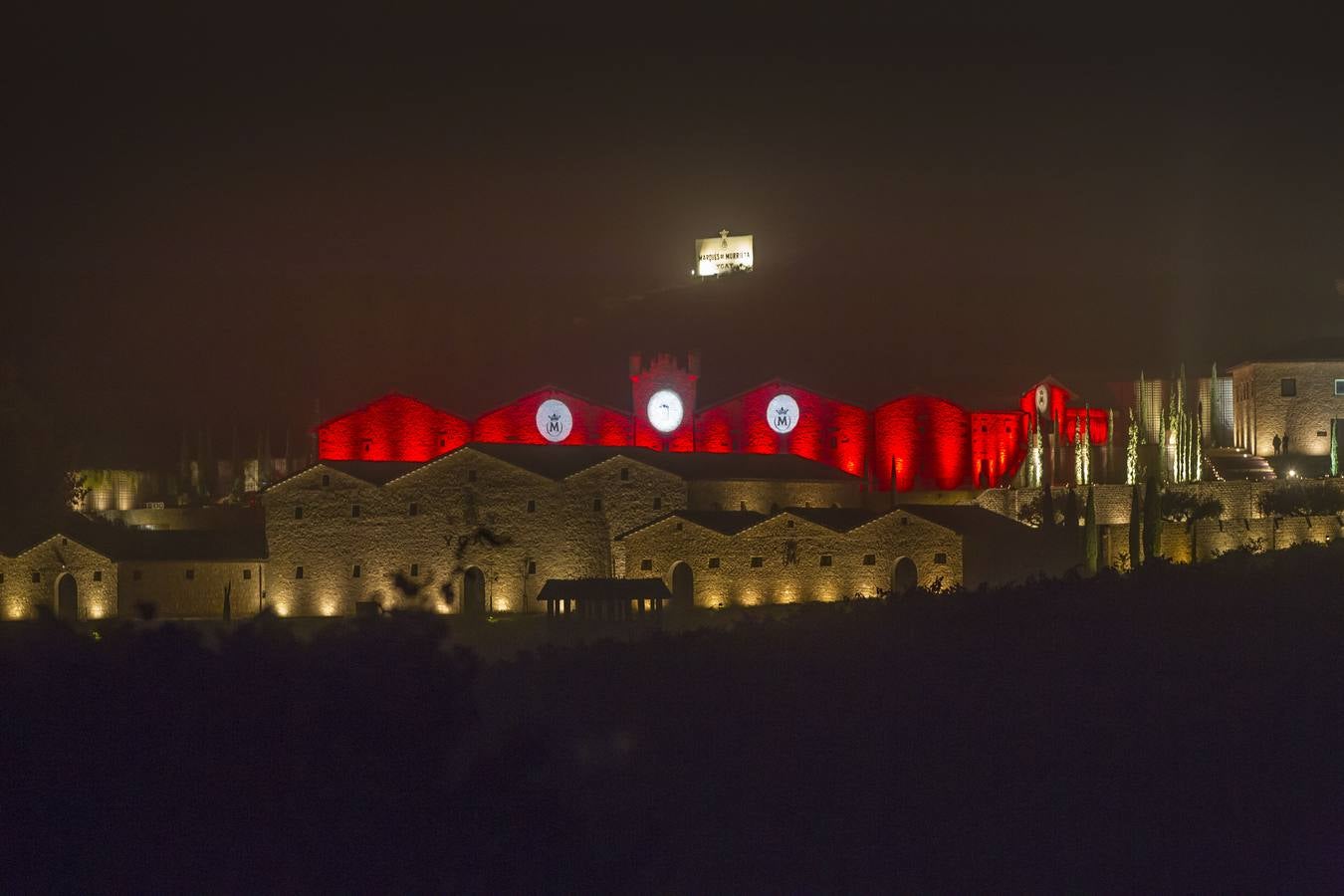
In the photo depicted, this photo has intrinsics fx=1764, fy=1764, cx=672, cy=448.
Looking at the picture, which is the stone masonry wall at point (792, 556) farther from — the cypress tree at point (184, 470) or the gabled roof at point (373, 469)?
the cypress tree at point (184, 470)

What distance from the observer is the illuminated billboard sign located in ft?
261

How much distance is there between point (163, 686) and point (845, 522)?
91.2 ft

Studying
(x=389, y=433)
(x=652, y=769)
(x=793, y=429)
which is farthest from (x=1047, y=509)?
(x=652, y=769)

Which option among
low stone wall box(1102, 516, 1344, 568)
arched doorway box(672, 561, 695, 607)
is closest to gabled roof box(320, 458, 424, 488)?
arched doorway box(672, 561, 695, 607)

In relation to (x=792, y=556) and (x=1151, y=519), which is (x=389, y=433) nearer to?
(x=792, y=556)

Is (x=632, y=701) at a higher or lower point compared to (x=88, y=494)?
lower

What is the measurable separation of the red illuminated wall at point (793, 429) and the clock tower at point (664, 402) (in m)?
0.56

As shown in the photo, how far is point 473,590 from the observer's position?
155ft

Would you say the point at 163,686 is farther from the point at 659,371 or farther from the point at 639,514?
the point at 659,371

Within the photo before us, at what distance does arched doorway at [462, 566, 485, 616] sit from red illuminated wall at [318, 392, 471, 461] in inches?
422

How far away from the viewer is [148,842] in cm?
1831

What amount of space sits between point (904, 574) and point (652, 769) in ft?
77.7

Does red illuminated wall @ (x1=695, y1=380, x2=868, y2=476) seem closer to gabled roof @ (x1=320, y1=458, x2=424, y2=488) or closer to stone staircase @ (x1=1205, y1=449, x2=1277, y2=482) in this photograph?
stone staircase @ (x1=1205, y1=449, x2=1277, y2=482)

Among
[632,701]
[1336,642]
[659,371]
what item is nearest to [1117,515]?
[659,371]
